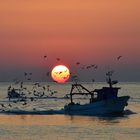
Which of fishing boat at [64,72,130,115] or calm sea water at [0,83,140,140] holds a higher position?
fishing boat at [64,72,130,115]

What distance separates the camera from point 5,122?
78.6 m

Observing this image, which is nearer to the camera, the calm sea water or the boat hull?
the calm sea water

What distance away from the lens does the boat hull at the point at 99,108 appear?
92250 mm

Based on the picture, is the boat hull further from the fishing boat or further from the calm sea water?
the calm sea water

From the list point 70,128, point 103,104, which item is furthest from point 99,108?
point 70,128

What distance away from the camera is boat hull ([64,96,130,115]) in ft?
303

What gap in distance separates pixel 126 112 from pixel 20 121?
2280cm

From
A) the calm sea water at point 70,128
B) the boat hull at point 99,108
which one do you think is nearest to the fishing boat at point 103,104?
the boat hull at point 99,108

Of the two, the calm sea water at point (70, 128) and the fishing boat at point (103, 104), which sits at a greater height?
the fishing boat at point (103, 104)

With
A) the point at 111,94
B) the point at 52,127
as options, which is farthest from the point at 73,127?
Answer: the point at 111,94

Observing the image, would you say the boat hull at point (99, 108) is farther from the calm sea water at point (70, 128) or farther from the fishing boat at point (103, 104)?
the calm sea water at point (70, 128)

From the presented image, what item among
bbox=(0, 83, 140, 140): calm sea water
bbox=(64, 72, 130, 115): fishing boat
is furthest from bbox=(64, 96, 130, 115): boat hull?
bbox=(0, 83, 140, 140): calm sea water

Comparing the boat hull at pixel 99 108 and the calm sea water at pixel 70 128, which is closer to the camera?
the calm sea water at pixel 70 128

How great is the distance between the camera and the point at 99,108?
92875mm
